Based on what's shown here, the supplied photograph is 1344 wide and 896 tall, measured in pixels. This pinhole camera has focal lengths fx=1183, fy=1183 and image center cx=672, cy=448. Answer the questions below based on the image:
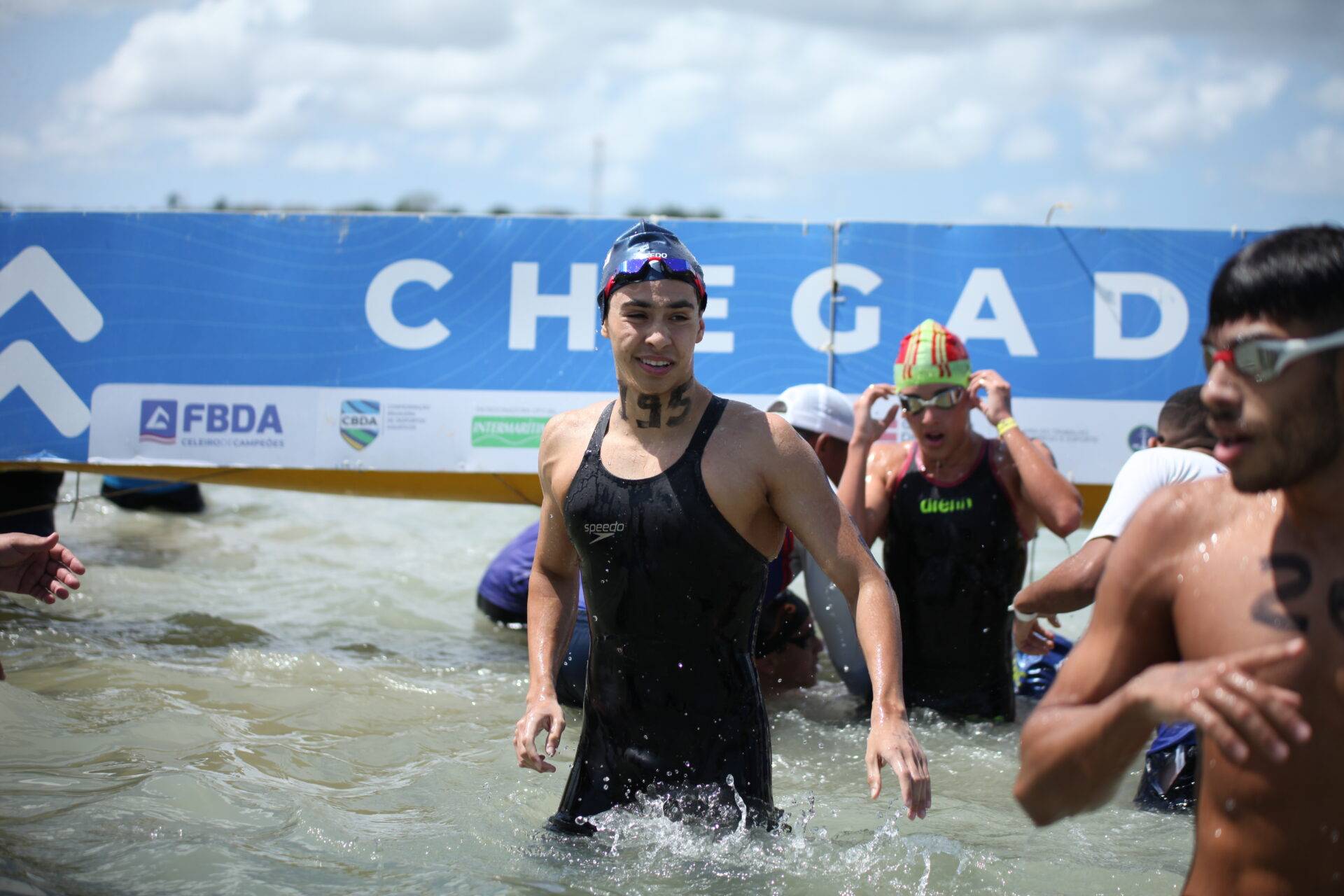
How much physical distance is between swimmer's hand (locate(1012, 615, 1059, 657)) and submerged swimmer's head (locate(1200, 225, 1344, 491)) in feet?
7.56

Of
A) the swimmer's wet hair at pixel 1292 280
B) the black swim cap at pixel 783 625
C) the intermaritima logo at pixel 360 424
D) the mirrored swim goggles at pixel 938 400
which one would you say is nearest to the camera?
the swimmer's wet hair at pixel 1292 280

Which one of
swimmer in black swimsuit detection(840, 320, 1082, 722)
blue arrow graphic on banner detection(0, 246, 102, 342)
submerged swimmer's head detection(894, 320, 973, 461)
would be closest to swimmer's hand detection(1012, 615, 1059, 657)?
swimmer in black swimsuit detection(840, 320, 1082, 722)

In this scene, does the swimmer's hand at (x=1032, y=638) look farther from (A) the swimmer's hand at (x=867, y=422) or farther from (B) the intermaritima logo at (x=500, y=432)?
(B) the intermaritima logo at (x=500, y=432)

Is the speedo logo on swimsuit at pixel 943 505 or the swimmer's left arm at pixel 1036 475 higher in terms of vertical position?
the swimmer's left arm at pixel 1036 475

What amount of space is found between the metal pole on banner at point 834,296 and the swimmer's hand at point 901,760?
4.29m

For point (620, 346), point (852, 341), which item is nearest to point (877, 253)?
point (852, 341)

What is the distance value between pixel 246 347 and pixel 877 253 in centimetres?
375

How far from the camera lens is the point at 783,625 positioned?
5.78 m

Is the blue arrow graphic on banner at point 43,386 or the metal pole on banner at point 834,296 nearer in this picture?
the blue arrow graphic on banner at point 43,386

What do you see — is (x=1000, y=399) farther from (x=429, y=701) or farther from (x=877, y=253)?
(x=429, y=701)

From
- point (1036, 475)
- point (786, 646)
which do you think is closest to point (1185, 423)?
point (1036, 475)

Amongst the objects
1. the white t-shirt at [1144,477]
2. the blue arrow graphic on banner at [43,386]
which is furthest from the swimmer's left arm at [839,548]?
the blue arrow graphic on banner at [43,386]

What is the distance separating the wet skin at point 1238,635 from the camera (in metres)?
1.76

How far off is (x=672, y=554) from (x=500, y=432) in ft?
12.9
